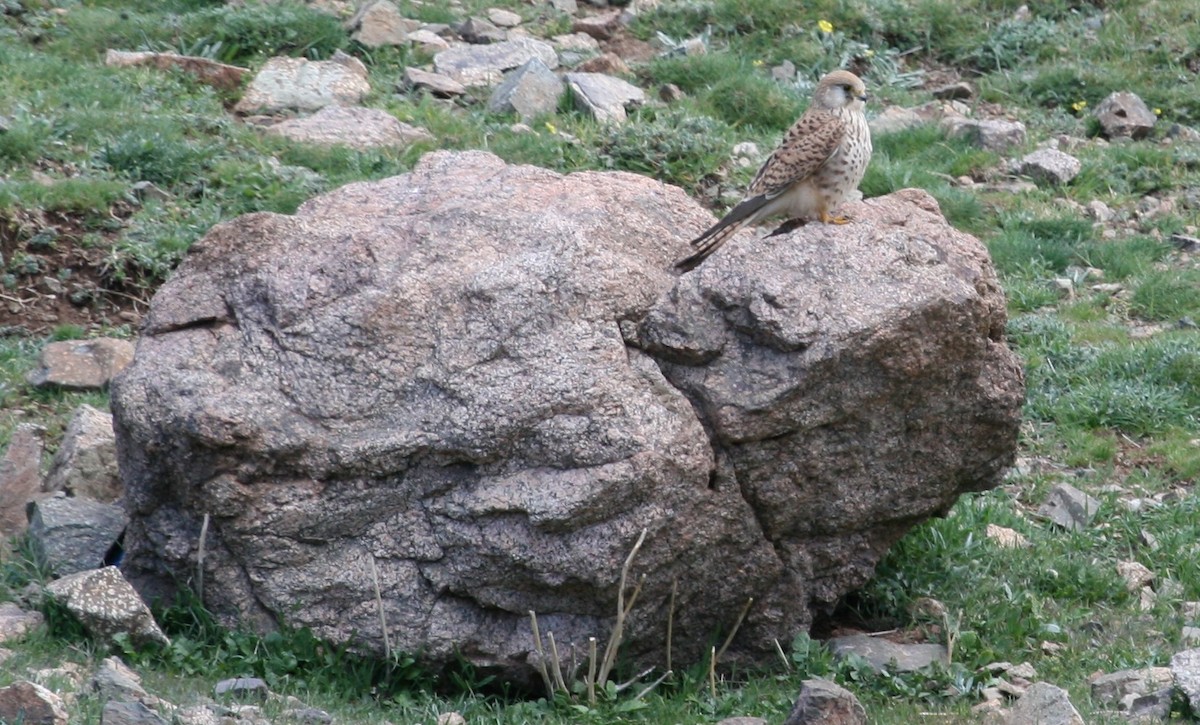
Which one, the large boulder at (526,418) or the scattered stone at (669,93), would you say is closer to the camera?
the large boulder at (526,418)

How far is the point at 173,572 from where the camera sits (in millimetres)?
5496

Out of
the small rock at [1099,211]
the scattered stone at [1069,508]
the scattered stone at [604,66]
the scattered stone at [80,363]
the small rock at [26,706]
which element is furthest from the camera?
the scattered stone at [604,66]

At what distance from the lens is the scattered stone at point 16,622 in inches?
207

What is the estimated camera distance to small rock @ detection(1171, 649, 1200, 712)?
5207mm

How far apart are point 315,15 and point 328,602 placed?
7.17m

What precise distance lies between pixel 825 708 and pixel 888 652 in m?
1.09

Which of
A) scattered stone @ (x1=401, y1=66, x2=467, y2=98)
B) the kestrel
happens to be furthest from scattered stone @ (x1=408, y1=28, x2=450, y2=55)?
the kestrel

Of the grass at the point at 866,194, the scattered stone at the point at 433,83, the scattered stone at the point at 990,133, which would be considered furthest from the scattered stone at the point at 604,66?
the scattered stone at the point at 990,133

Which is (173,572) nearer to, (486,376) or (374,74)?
(486,376)

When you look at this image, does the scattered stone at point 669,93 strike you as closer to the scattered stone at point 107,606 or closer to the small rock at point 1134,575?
the small rock at point 1134,575

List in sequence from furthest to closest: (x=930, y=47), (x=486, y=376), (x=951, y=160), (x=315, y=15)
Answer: (x=930, y=47), (x=315, y=15), (x=951, y=160), (x=486, y=376)

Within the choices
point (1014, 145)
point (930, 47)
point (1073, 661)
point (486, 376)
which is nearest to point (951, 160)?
point (1014, 145)

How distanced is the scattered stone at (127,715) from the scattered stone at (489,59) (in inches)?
288

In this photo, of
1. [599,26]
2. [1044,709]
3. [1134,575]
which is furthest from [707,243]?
[599,26]
